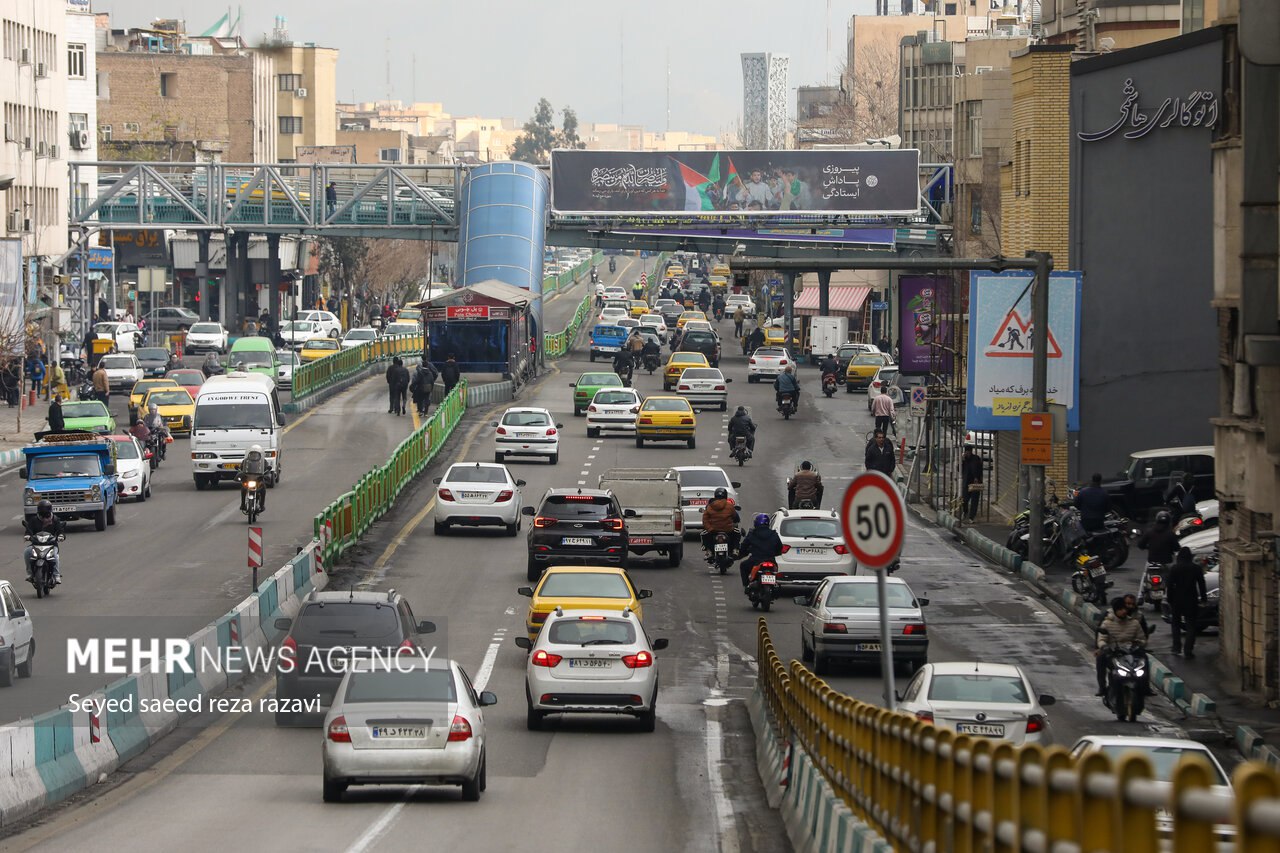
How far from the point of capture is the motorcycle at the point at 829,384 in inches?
2842

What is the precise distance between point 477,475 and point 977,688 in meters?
21.0

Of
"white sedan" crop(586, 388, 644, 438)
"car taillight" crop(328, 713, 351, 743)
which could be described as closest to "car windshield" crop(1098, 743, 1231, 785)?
"car taillight" crop(328, 713, 351, 743)

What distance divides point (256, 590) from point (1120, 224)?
2380 centimetres

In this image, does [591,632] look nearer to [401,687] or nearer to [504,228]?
[401,687]

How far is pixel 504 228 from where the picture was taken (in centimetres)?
8050

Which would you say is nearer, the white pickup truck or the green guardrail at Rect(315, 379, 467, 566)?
the green guardrail at Rect(315, 379, 467, 566)

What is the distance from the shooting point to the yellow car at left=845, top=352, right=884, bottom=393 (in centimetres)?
7400

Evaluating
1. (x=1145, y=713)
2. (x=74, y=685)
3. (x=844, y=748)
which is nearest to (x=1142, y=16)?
(x=1145, y=713)

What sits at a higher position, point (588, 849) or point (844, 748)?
point (844, 748)

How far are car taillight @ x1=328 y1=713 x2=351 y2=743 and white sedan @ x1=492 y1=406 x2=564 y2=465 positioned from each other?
32483 millimetres

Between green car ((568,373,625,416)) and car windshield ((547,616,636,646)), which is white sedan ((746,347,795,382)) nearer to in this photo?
green car ((568,373,625,416))

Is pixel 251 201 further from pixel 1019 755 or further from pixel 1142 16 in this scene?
pixel 1019 755

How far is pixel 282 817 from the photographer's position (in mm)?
16078

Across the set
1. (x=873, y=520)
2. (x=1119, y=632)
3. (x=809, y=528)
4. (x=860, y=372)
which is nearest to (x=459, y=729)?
(x=873, y=520)
